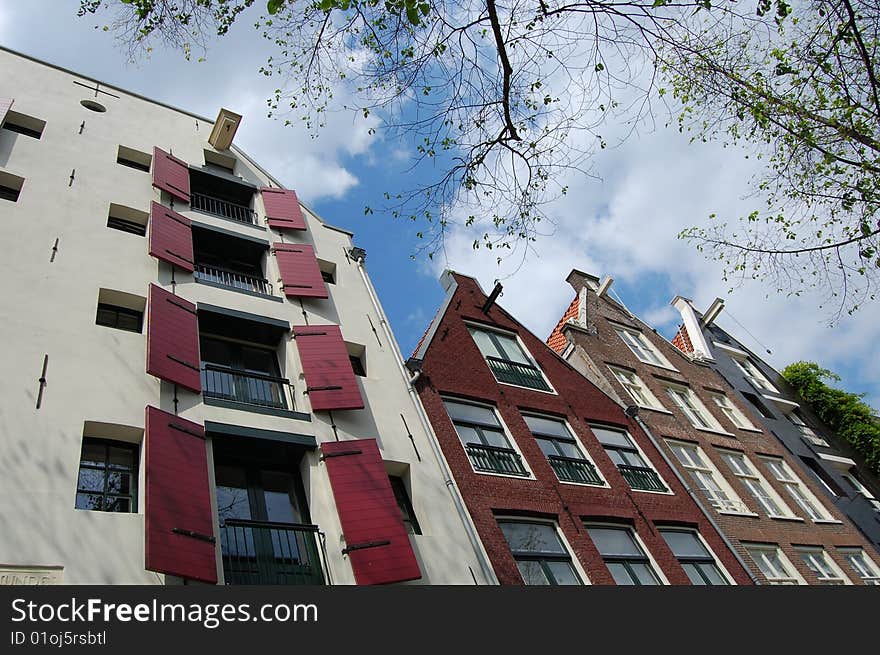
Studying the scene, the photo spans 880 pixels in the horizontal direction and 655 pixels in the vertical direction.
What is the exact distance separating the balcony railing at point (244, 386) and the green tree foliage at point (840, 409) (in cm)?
2629

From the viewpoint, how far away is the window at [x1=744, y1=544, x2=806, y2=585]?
17859 mm

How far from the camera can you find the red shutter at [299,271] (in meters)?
15.7

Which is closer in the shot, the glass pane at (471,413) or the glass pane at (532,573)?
the glass pane at (532,573)

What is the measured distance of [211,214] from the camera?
16812mm

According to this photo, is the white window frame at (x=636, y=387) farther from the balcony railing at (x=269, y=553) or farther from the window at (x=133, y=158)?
the window at (x=133, y=158)

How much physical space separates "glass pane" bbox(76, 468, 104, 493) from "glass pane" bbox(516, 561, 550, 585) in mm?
7889

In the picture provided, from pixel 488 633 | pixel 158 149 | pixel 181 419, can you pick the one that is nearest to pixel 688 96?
pixel 488 633

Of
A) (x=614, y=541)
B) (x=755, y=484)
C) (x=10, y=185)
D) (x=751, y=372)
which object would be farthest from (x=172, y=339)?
(x=751, y=372)

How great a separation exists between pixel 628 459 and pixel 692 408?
679 cm

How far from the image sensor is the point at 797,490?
2281 cm

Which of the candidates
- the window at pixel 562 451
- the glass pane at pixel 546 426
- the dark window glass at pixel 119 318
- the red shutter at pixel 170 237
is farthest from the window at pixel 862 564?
the dark window glass at pixel 119 318

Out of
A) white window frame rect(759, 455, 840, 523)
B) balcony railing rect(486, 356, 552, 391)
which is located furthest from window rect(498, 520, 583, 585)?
white window frame rect(759, 455, 840, 523)

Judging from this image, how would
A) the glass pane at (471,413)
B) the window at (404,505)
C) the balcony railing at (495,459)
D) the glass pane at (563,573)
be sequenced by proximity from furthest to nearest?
the glass pane at (471,413) → the balcony railing at (495,459) → the glass pane at (563,573) → the window at (404,505)

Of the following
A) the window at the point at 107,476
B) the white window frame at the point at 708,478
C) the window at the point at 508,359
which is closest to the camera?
the window at the point at 107,476
